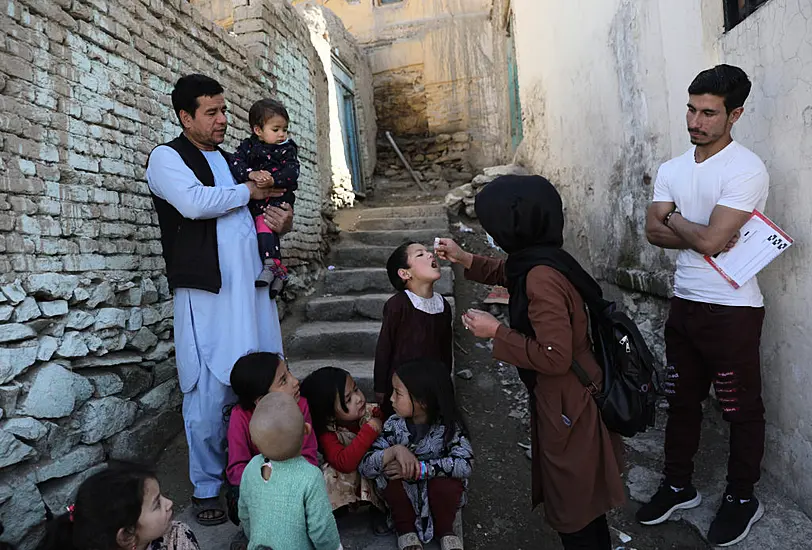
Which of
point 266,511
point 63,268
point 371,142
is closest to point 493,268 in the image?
point 266,511

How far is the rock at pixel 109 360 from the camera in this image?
252cm

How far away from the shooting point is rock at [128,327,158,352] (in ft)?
9.40

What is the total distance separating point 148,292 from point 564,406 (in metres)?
2.35

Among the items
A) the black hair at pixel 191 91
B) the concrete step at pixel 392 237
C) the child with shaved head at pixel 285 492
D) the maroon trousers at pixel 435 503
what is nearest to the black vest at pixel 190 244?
the black hair at pixel 191 91

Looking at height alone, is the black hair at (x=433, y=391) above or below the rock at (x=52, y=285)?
below

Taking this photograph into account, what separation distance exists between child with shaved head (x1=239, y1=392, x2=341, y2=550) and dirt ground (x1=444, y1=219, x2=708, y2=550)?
1038 mm

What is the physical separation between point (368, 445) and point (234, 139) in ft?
9.50

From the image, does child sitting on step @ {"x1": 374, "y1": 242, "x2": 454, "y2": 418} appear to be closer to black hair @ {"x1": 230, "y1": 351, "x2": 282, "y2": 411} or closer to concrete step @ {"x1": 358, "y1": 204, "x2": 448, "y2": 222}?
black hair @ {"x1": 230, "y1": 351, "x2": 282, "y2": 411}

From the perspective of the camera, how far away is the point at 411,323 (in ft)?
8.54

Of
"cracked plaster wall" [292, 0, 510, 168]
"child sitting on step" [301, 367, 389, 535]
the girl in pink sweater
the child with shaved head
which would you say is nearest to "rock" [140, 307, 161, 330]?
the girl in pink sweater

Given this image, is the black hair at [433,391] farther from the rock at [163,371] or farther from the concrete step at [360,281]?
the concrete step at [360,281]

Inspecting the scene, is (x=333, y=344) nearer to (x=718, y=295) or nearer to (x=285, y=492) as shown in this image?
(x=285, y=492)

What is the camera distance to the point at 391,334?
103 inches

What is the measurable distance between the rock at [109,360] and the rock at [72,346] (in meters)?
0.05
